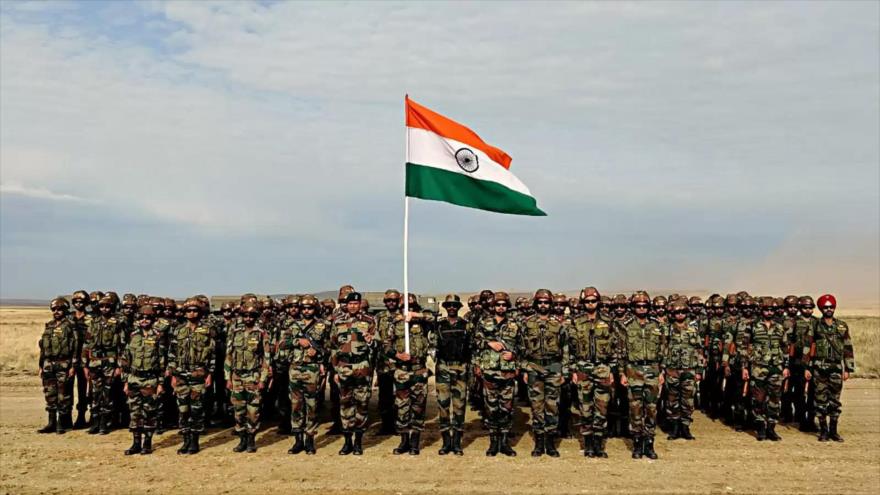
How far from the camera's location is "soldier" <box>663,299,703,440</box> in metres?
11.9

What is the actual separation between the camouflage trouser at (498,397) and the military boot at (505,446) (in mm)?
213

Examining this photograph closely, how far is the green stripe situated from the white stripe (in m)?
0.08

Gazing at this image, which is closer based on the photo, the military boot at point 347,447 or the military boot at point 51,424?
the military boot at point 347,447

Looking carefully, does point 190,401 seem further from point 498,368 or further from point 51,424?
point 498,368

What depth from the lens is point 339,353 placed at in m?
10.9

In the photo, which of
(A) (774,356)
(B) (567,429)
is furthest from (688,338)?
(B) (567,429)

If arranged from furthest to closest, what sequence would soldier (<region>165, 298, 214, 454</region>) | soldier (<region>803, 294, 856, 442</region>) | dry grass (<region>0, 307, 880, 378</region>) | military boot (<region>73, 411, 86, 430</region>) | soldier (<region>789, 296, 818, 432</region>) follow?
dry grass (<region>0, 307, 880, 378</region>) → military boot (<region>73, 411, 86, 430</region>) → soldier (<region>789, 296, 818, 432</region>) → soldier (<region>803, 294, 856, 442</region>) → soldier (<region>165, 298, 214, 454</region>)

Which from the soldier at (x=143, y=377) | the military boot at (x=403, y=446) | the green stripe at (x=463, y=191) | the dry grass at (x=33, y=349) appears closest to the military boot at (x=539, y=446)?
the military boot at (x=403, y=446)

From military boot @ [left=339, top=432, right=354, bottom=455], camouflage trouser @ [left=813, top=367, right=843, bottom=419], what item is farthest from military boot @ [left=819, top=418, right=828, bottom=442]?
military boot @ [left=339, top=432, right=354, bottom=455]

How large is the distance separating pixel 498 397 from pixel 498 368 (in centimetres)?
47

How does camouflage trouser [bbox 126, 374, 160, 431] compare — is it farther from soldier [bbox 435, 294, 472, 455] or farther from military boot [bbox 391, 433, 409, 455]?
soldier [bbox 435, 294, 472, 455]

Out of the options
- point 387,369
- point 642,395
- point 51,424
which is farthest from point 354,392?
point 51,424

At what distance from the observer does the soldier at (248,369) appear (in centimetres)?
1098

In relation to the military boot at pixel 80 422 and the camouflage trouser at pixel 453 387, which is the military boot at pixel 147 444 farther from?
the camouflage trouser at pixel 453 387
